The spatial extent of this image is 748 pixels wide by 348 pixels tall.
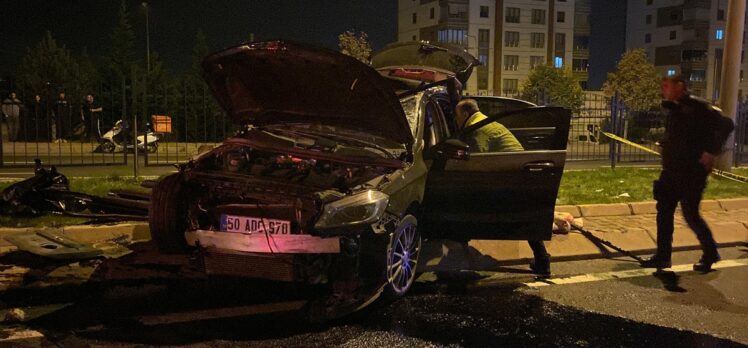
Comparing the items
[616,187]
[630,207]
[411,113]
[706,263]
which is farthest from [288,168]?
[616,187]

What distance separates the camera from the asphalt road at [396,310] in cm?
404

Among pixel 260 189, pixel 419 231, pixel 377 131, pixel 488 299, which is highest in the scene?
pixel 377 131

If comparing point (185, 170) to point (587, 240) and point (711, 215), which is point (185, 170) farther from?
point (711, 215)

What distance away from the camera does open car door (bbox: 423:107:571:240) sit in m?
5.38

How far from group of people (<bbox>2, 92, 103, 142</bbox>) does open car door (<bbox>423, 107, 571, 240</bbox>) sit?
10602mm

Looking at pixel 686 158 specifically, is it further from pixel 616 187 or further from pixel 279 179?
pixel 616 187

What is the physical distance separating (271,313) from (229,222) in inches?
28.4

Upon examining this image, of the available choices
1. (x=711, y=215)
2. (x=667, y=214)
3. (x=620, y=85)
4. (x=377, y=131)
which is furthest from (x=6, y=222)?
(x=620, y=85)

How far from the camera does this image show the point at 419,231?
5.25 metres

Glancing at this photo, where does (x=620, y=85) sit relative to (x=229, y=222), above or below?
above

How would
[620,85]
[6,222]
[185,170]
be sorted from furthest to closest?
1. [620,85]
2. [6,222]
3. [185,170]

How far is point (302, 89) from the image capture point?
511 cm

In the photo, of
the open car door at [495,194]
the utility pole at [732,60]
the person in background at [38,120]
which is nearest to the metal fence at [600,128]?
the utility pole at [732,60]

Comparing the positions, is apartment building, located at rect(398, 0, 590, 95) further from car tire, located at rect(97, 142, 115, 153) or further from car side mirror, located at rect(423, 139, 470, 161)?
car side mirror, located at rect(423, 139, 470, 161)
